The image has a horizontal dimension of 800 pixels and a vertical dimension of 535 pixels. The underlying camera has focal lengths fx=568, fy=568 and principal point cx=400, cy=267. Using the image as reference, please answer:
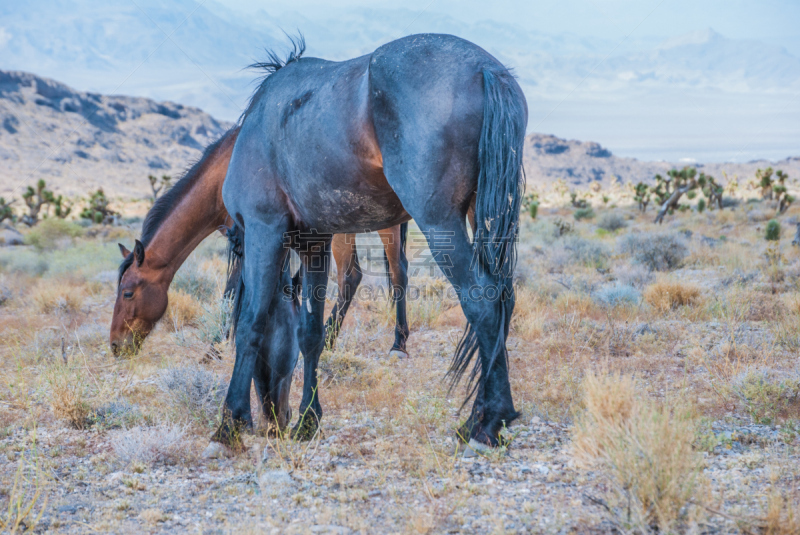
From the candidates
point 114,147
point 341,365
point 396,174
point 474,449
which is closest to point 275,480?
point 474,449

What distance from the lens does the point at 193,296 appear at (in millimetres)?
9312

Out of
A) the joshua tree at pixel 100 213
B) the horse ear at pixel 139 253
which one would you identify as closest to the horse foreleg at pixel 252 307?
the horse ear at pixel 139 253

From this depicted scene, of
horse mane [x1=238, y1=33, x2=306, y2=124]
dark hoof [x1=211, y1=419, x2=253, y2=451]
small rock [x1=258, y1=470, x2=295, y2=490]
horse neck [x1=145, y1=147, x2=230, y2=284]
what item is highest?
horse mane [x1=238, y1=33, x2=306, y2=124]

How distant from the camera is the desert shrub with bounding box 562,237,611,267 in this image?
12.4 metres

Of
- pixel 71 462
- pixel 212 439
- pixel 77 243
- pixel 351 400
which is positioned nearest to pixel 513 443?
pixel 351 400

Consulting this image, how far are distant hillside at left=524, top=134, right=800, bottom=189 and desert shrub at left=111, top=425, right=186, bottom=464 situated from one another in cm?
9340

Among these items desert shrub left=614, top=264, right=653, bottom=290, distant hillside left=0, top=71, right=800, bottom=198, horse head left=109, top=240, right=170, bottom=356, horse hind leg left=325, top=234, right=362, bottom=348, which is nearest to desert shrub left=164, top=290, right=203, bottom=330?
horse hind leg left=325, top=234, right=362, bottom=348

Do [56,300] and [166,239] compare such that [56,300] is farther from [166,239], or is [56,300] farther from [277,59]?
[277,59]

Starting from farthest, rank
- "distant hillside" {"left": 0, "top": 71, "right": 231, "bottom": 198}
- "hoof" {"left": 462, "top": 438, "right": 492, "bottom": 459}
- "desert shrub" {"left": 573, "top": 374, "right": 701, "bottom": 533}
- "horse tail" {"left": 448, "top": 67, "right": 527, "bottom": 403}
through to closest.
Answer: "distant hillside" {"left": 0, "top": 71, "right": 231, "bottom": 198} < "hoof" {"left": 462, "top": 438, "right": 492, "bottom": 459} < "horse tail" {"left": 448, "top": 67, "right": 527, "bottom": 403} < "desert shrub" {"left": 573, "top": 374, "right": 701, "bottom": 533}

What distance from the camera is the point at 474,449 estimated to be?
356cm

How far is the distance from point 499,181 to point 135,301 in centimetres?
365

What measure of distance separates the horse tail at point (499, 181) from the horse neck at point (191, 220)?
2.55 metres

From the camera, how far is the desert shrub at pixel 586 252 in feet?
40.6

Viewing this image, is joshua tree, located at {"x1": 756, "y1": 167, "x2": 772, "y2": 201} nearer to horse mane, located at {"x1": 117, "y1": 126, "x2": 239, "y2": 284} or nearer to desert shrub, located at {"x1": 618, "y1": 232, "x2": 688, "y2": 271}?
desert shrub, located at {"x1": 618, "y1": 232, "x2": 688, "y2": 271}
